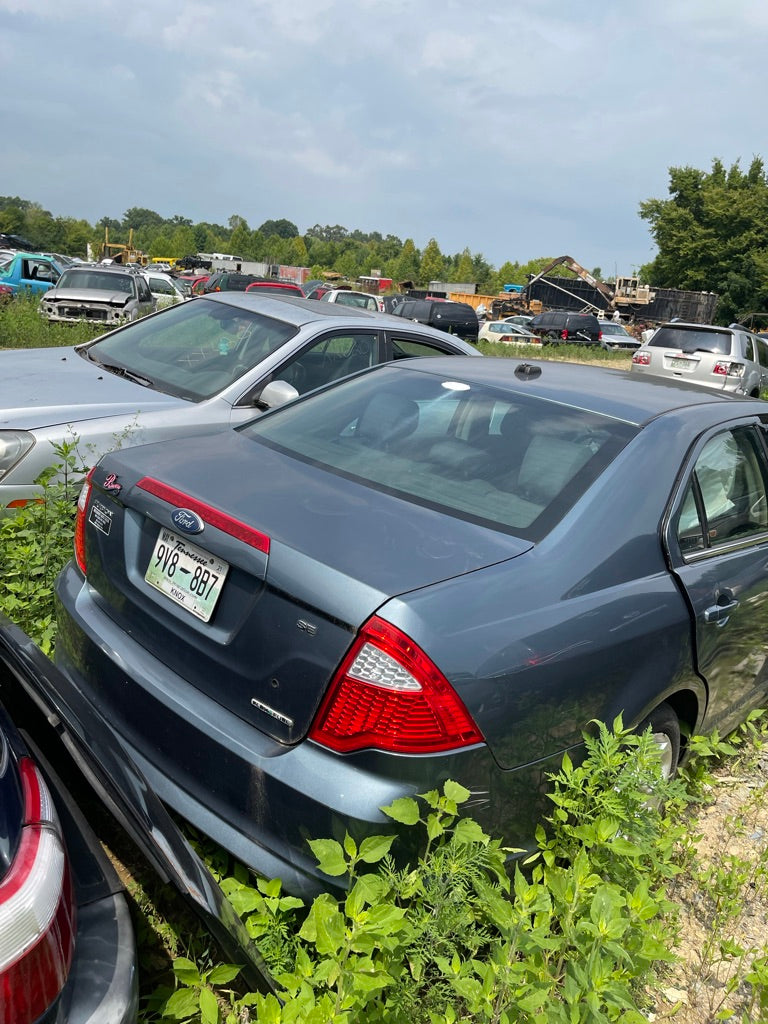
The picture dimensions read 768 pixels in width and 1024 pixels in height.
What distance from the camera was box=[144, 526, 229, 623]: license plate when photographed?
2.37 m

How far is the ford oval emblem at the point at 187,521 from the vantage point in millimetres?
2424

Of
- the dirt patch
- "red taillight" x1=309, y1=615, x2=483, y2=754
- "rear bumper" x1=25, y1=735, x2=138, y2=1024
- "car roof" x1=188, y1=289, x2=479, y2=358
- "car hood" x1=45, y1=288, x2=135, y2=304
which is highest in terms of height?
"car roof" x1=188, y1=289, x2=479, y2=358

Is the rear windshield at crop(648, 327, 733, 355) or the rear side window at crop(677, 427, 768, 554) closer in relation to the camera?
the rear side window at crop(677, 427, 768, 554)

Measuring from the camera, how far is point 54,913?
4.84ft

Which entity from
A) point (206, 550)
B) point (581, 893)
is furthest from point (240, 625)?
point (581, 893)

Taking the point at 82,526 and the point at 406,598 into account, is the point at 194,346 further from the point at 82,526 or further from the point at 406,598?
the point at 406,598

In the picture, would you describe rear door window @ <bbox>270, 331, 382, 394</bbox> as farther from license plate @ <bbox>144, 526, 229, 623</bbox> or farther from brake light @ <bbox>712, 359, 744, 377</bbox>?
brake light @ <bbox>712, 359, 744, 377</bbox>

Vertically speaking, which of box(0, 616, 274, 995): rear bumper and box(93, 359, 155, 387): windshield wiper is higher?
box(93, 359, 155, 387): windshield wiper

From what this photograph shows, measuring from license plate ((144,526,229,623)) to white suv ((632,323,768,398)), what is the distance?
49.3 ft

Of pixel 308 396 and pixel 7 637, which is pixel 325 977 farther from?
pixel 308 396

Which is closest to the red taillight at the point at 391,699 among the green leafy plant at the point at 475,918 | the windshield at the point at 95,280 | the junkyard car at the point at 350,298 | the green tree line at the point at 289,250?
the green leafy plant at the point at 475,918

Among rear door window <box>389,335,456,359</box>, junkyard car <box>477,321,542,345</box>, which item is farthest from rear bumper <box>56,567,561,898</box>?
junkyard car <box>477,321,542,345</box>

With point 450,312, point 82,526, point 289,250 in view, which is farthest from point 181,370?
point 289,250

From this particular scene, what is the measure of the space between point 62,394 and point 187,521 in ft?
8.38
